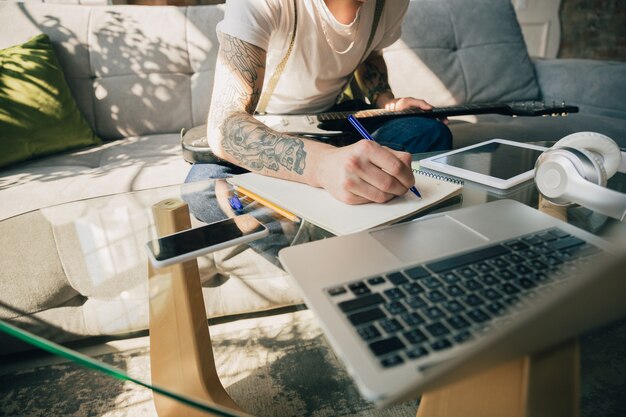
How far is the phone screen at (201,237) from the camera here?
0.53 m

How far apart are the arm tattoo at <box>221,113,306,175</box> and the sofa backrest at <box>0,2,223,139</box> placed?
2.83 ft

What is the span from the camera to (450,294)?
36 centimetres

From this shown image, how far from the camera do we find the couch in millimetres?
1259

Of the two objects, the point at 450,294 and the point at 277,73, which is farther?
the point at 277,73

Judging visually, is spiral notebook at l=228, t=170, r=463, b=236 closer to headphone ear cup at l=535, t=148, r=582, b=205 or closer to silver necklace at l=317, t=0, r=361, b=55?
headphone ear cup at l=535, t=148, r=582, b=205

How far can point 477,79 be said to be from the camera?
6.18 feet

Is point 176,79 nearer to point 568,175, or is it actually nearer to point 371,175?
point 371,175

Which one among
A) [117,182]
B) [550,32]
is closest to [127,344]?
[117,182]

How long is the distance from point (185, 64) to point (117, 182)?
715 millimetres

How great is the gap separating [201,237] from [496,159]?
59 centimetres

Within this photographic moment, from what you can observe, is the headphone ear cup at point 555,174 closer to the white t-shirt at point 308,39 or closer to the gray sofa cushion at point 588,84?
the white t-shirt at point 308,39

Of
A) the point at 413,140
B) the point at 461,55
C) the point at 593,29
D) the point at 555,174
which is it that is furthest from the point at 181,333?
the point at 593,29

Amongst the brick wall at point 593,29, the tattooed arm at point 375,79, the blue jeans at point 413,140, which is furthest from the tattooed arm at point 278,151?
the brick wall at point 593,29

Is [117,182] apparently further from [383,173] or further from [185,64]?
[383,173]
